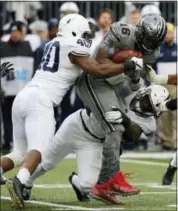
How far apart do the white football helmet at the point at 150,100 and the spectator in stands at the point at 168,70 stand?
174 inches

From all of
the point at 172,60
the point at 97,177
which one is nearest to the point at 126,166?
the point at 172,60

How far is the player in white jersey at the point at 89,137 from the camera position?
8.38 metres

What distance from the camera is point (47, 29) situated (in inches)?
581

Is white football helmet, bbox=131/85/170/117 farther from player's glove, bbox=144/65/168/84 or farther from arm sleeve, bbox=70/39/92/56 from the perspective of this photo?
arm sleeve, bbox=70/39/92/56

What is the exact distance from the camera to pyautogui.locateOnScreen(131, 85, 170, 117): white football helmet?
8328mm

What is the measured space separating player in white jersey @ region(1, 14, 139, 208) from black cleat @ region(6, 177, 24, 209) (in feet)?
0.40

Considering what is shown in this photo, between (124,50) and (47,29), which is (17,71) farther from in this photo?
(124,50)

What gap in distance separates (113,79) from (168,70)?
16.1 ft

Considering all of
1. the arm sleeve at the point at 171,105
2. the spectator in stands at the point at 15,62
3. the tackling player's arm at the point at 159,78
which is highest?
the tackling player's arm at the point at 159,78

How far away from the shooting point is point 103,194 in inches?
325

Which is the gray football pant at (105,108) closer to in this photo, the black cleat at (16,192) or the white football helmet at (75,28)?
the white football helmet at (75,28)

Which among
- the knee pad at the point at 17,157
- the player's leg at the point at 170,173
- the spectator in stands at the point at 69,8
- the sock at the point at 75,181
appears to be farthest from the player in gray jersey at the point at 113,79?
the spectator in stands at the point at 69,8

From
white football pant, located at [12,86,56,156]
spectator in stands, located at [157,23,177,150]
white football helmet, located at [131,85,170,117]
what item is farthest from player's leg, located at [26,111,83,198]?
spectator in stands, located at [157,23,177,150]

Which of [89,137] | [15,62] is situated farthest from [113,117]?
[15,62]
